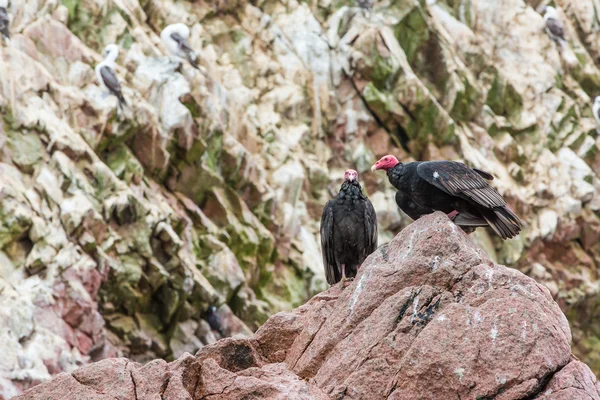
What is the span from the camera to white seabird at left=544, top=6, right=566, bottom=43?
39406 mm

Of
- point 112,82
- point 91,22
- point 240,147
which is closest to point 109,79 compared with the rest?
point 112,82

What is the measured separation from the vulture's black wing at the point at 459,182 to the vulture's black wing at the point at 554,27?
3030 centimetres

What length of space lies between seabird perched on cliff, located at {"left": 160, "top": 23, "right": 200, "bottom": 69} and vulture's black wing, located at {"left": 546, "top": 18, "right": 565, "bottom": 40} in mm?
16461

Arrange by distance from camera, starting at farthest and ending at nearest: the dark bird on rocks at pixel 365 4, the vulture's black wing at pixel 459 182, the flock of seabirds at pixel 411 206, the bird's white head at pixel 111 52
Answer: the dark bird on rocks at pixel 365 4, the bird's white head at pixel 111 52, the flock of seabirds at pixel 411 206, the vulture's black wing at pixel 459 182

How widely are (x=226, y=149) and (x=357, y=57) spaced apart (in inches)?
306

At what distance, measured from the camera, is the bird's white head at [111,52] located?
87.6 ft

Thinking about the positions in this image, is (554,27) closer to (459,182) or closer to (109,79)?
(109,79)

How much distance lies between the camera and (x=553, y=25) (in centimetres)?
3934

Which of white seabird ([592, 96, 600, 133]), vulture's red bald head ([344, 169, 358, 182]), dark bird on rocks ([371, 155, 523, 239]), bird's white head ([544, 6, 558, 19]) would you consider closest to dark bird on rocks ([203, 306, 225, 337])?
vulture's red bald head ([344, 169, 358, 182])

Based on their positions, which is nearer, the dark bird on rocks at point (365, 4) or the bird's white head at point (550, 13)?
the dark bird on rocks at point (365, 4)

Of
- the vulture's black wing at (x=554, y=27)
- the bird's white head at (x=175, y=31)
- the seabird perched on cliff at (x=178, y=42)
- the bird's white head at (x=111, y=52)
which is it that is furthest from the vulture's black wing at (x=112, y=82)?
the vulture's black wing at (x=554, y=27)

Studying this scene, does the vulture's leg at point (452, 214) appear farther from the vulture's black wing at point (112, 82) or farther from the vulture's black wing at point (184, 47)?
the vulture's black wing at point (184, 47)

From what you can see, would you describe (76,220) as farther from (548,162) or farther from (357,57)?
(548,162)

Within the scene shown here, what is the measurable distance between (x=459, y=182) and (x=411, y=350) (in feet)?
7.67
